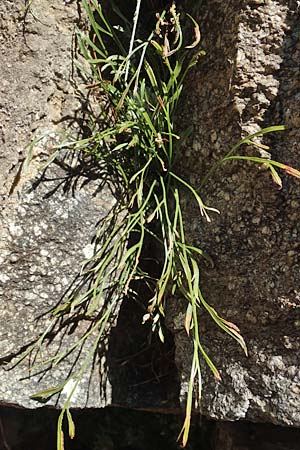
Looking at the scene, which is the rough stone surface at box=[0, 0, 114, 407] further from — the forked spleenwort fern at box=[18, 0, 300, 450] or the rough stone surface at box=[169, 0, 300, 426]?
the rough stone surface at box=[169, 0, 300, 426]

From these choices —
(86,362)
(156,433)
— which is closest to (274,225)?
(86,362)

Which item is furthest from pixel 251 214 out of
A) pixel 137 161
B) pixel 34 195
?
pixel 34 195

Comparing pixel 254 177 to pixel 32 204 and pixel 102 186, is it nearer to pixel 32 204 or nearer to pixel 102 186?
pixel 102 186

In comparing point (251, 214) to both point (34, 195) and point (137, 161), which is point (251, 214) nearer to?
point (137, 161)

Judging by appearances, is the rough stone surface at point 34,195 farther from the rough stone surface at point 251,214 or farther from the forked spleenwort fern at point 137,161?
the rough stone surface at point 251,214

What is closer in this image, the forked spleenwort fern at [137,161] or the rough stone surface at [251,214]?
the rough stone surface at [251,214]

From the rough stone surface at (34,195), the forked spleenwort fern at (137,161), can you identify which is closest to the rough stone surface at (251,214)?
the forked spleenwort fern at (137,161)

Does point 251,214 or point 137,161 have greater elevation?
point 137,161
